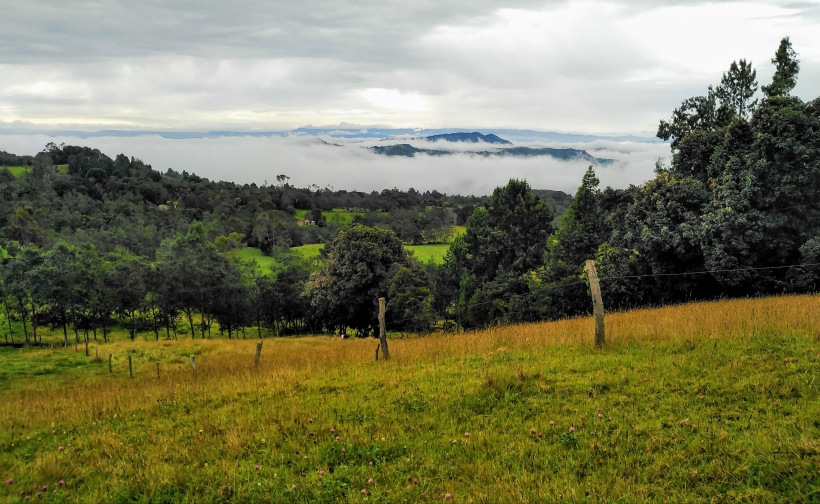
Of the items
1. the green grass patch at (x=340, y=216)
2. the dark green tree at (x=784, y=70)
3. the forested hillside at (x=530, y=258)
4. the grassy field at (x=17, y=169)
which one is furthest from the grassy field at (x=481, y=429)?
the grassy field at (x=17, y=169)

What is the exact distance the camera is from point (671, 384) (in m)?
7.09

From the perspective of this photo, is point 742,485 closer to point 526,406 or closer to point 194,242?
point 526,406

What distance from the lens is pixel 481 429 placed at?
6.45m

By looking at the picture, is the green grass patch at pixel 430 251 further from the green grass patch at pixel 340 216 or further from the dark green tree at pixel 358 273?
the dark green tree at pixel 358 273

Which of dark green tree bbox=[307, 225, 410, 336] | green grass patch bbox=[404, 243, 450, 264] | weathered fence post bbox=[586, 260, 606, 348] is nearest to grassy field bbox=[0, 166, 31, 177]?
green grass patch bbox=[404, 243, 450, 264]

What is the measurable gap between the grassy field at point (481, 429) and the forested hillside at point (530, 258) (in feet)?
30.2

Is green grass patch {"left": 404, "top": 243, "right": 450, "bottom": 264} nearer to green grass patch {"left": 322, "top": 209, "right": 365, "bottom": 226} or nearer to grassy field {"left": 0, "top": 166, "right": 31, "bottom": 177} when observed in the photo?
green grass patch {"left": 322, "top": 209, "right": 365, "bottom": 226}

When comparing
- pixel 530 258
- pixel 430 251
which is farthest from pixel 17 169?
pixel 530 258

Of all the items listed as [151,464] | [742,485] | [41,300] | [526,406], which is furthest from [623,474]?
[41,300]

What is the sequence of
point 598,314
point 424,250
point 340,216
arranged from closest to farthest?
point 598,314 → point 424,250 → point 340,216

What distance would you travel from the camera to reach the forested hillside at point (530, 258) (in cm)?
2042

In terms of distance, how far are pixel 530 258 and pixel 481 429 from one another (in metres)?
37.2

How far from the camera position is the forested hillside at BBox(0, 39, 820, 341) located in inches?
804

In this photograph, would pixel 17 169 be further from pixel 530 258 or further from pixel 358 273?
pixel 530 258
